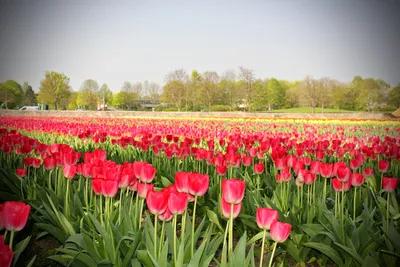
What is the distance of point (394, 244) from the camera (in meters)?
1.69

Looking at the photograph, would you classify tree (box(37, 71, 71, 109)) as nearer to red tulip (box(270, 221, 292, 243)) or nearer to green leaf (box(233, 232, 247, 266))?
green leaf (box(233, 232, 247, 266))

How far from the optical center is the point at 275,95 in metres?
59.6

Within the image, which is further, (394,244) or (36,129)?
(36,129)

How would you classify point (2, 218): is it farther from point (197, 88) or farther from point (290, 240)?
point (197, 88)

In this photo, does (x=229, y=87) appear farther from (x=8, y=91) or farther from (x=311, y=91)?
(x=8, y=91)

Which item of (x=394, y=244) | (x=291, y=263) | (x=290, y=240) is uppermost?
(x=394, y=244)

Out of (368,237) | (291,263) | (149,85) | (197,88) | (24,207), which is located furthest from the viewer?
(149,85)

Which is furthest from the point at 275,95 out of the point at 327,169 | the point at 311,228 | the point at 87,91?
the point at 311,228

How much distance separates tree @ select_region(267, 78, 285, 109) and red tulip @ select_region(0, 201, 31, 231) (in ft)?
189

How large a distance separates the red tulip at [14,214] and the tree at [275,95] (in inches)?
2273

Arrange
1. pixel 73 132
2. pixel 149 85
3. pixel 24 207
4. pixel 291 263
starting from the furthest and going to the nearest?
pixel 149 85
pixel 73 132
pixel 291 263
pixel 24 207

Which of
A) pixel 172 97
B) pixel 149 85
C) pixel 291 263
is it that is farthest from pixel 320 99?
pixel 291 263

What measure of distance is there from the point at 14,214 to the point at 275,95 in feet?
198

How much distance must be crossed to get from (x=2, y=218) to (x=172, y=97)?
143 ft
